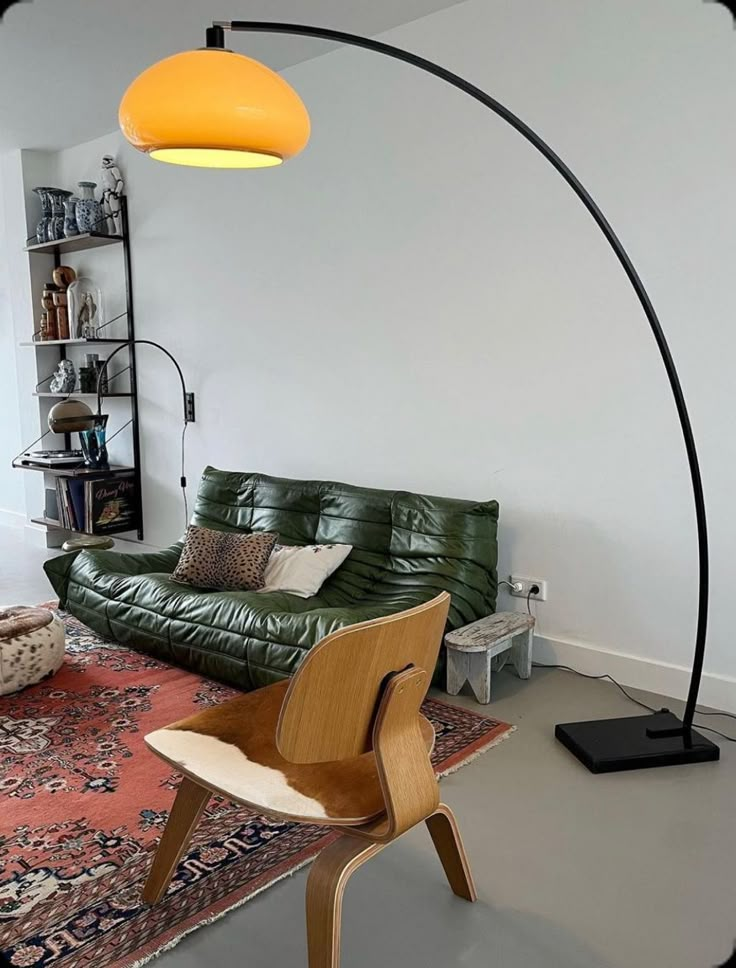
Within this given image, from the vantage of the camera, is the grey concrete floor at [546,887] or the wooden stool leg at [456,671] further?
the wooden stool leg at [456,671]

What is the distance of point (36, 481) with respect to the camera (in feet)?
20.8

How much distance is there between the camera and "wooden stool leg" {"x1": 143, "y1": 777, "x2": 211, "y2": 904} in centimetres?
196

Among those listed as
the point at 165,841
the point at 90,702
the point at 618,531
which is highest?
the point at 618,531

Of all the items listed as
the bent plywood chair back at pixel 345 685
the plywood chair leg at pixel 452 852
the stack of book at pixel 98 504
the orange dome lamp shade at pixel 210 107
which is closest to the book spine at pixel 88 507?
the stack of book at pixel 98 504

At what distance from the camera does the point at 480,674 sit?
318 centimetres

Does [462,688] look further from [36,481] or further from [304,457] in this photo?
[36,481]

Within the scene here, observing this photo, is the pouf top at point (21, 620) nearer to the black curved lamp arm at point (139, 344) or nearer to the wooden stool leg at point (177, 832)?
the wooden stool leg at point (177, 832)

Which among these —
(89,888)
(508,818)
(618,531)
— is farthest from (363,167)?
(89,888)

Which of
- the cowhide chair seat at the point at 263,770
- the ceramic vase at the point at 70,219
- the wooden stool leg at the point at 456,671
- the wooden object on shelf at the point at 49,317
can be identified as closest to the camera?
the cowhide chair seat at the point at 263,770

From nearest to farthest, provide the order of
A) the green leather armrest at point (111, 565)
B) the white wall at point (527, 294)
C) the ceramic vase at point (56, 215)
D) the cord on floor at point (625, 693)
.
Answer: the cord on floor at point (625, 693)
the white wall at point (527, 294)
the green leather armrest at point (111, 565)
the ceramic vase at point (56, 215)

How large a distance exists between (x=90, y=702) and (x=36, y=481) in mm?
3551

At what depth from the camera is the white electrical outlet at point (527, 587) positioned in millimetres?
3646

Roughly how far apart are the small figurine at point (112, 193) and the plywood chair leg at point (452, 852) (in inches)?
180

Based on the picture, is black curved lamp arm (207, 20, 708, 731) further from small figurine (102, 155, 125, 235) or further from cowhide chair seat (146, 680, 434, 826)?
small figurine (102, 155, 125, 235)
